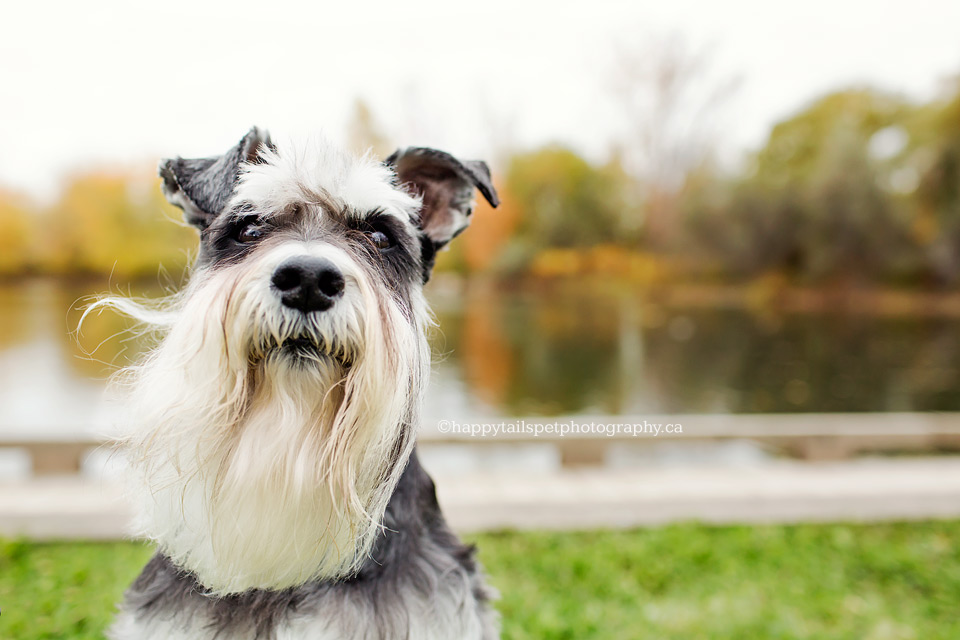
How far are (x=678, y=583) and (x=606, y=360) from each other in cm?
1421

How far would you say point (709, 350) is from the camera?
1953 centimetres

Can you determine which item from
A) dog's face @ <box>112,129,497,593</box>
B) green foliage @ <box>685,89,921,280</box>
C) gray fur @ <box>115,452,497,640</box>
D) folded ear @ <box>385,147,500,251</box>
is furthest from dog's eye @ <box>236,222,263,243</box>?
green foliage @ <box>685,89,921,280</box>

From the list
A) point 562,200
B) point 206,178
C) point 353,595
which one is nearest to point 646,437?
point 353,595

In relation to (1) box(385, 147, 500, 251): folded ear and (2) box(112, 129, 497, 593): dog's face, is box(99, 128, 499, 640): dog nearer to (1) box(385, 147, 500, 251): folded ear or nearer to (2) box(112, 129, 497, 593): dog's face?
(2) box(112, 129, 497, 593): dog's face

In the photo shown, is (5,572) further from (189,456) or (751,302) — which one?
(751,302)

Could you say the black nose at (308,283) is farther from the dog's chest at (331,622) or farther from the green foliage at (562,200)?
the green foliage at (562,200)

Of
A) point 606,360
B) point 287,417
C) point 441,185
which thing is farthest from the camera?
point 606,360

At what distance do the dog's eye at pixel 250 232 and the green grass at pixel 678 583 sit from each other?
242 cm

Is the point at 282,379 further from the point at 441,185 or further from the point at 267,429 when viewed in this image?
the point at 441,185

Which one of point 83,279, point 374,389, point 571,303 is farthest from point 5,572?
point 571,303

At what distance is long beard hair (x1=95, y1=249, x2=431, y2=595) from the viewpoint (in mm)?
1412

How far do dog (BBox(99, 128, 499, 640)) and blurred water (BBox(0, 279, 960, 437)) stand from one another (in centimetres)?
352

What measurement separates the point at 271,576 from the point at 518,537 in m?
2.84

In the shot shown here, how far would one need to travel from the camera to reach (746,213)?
87.8 ft
